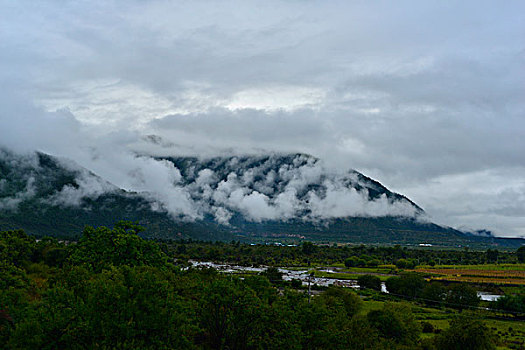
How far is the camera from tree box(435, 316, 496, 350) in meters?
48.7

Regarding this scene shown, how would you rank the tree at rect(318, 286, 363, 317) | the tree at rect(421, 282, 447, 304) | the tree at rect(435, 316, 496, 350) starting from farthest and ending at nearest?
the tree at rect(421, 282, 447, 304) → the tree at rect(318, 286, 363, 317) → the tree at rect(435, 316, 496, 350)

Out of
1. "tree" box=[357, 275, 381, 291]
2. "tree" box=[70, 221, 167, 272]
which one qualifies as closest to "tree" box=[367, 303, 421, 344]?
"tree" box=[70, 221, 167, 272]

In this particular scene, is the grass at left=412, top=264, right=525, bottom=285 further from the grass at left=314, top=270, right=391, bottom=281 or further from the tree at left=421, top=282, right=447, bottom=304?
the tree at left=421, top=282, right=447, bottom=304

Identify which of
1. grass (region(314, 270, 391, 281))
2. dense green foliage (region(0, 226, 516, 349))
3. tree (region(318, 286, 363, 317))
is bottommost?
grass (region(314, 270, 391, 281))

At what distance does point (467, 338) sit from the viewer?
1925 inches

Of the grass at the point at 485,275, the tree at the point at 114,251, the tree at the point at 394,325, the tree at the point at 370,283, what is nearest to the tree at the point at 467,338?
the tree at the point at 394,325

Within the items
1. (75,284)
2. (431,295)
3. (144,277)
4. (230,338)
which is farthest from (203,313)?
(431,295)

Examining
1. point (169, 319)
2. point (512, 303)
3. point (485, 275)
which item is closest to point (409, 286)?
point (512, 303)

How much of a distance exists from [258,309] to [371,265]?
174m

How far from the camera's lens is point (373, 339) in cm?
3978

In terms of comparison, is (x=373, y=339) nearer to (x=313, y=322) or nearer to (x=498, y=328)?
(x=313, y=322)

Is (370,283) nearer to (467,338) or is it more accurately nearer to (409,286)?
(409,286)

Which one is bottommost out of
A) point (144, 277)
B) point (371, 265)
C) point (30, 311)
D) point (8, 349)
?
point (371, 265)

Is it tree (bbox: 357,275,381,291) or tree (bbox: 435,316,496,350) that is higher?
tree (bbox: 435,316,496,350)
